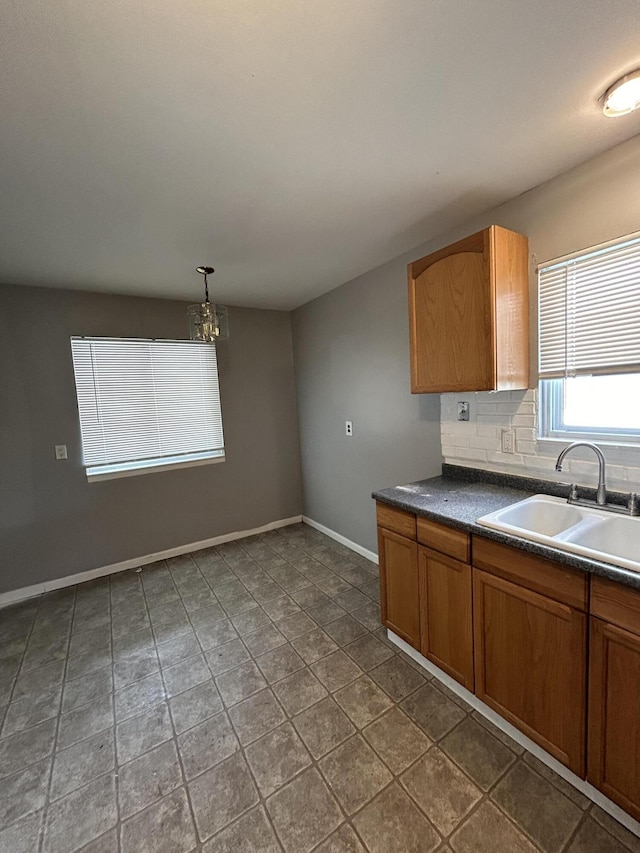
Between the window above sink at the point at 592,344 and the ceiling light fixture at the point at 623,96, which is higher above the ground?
the ceiling light fixture at the point at 623,96

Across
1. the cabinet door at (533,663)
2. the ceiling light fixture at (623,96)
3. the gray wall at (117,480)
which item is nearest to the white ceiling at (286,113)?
the ceiling light fixture at (623,96)

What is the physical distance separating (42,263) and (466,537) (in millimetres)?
2996

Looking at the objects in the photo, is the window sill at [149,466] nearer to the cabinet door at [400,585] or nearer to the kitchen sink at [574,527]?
the cabinet door at [400,585]

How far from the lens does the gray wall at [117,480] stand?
2.77 m

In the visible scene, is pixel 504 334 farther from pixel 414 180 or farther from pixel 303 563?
pixel 303 563

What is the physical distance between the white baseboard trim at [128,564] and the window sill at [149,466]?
30.4 inches

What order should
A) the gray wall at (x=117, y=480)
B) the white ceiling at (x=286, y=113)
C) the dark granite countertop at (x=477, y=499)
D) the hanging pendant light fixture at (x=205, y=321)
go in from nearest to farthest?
the white ceiling at (x=286, y=113) → the dark granite countertop at (x=477, y=499) → the hanging pendant light fixture at (x=205, y=321) → the gray wall at (x=117, y=480)

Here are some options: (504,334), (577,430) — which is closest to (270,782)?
(577,430)

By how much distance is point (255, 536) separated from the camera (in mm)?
3811

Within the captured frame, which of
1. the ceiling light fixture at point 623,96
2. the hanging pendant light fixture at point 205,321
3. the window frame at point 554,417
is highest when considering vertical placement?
the ceiling light fixture at point 623,96

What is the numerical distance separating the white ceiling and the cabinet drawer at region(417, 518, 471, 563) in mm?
1599

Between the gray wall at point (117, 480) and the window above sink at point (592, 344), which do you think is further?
the gray wall at point (117, 480)

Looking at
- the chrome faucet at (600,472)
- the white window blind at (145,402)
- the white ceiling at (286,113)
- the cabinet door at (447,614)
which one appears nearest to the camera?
the white ceiling at (286,113)

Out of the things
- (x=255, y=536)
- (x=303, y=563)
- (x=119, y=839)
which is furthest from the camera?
(x=255, y=536)
